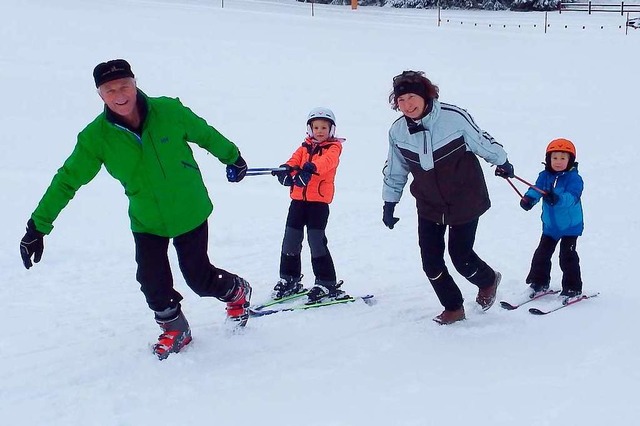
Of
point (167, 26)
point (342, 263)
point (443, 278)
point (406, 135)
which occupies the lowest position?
point (342, 263)

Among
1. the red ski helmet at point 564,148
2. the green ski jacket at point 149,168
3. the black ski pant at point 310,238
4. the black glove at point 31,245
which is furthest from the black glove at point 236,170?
the red ski helmet at point 564,148

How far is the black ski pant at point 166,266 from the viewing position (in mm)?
4289

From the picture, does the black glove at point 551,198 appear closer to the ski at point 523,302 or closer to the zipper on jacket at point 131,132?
the ski at point 523,302

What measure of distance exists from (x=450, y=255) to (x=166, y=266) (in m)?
1.98

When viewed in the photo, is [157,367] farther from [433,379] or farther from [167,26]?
[167,26]

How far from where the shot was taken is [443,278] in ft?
16.0

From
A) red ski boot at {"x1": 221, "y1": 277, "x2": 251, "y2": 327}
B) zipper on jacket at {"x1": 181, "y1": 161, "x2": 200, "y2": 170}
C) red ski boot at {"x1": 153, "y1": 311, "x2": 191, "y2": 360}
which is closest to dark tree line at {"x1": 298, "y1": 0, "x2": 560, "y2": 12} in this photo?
red ski boot at {"x1": 221, "y1": 277, "x2": 251, "y2": 327}

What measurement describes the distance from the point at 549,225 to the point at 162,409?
10.9 ft

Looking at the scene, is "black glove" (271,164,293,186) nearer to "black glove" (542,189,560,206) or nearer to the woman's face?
the woman's face

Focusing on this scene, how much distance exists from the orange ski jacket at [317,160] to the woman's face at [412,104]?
91 cm

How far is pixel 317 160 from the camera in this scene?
17.0ft

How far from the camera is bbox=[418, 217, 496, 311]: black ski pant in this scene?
478cm

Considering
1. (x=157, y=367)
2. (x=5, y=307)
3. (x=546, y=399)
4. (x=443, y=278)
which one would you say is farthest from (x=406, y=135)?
(x=5, y=307)

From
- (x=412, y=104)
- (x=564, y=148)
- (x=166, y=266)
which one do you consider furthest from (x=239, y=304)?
(x=564, y=148)
